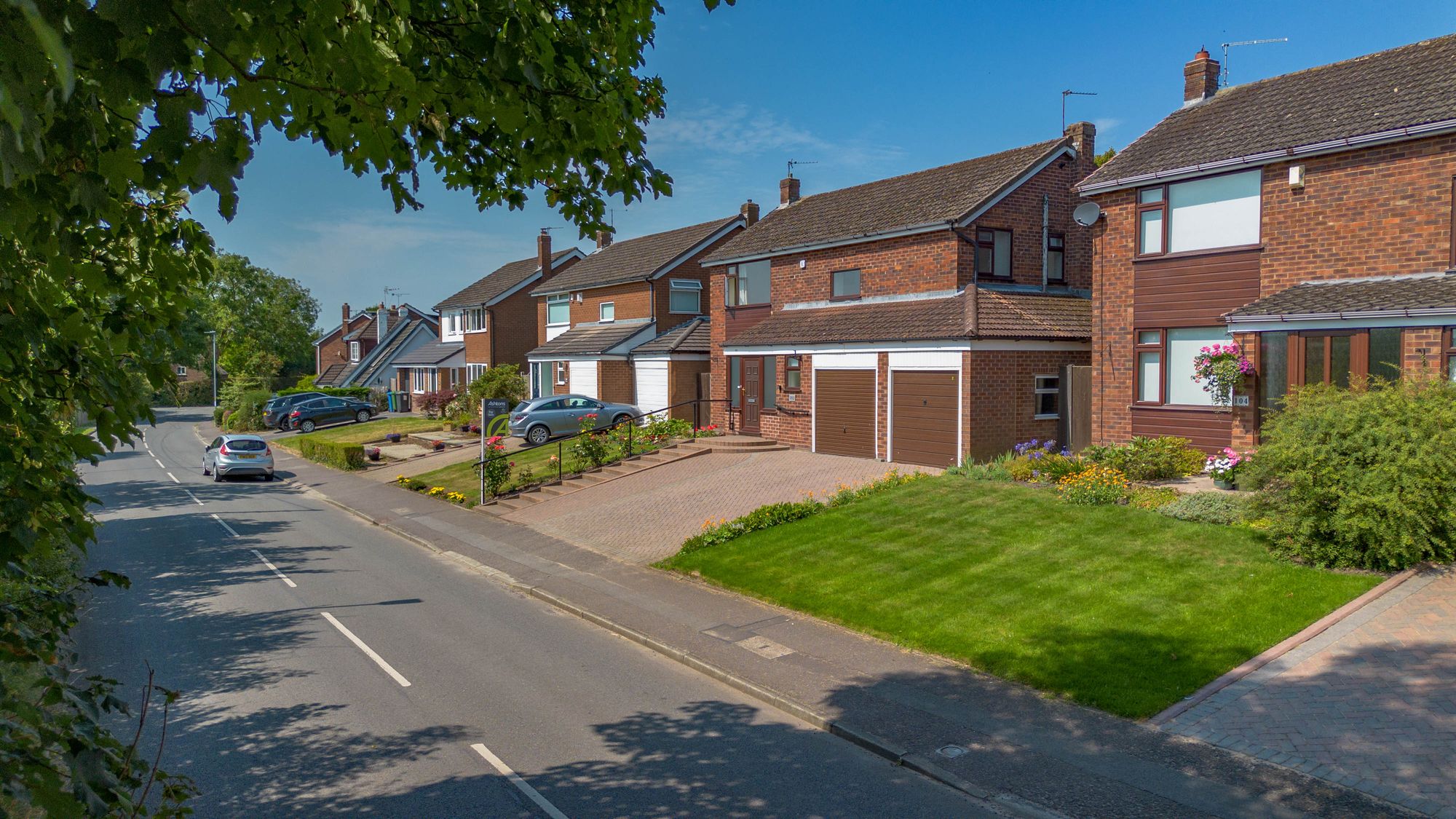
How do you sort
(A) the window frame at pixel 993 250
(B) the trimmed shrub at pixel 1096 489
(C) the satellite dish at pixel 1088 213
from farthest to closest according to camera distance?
(A) the window frame at pixel 993 250 → (C) the satellite dish at pixel 1088 213 → (B) the trimmed shrub at pixel 1096 489

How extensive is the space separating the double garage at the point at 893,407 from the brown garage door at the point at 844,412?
0.8 inches

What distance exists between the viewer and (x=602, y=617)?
518 inches

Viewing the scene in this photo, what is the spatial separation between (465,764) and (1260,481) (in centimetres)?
1089

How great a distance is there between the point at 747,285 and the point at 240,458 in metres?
18.6

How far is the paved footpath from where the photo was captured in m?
7.08

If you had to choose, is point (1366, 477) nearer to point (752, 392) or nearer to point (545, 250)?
point (752, 392)

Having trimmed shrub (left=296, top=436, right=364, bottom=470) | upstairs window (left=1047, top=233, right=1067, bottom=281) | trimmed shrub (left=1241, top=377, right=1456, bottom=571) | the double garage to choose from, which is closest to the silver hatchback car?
trimmed shrub (left=296, top=436, right=364, bottom=470)

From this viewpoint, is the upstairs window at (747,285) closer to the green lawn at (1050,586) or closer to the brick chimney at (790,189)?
the brick chimney at (790,189)

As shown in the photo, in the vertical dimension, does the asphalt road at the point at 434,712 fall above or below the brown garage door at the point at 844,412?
below

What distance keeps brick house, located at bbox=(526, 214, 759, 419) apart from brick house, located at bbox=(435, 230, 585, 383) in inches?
241

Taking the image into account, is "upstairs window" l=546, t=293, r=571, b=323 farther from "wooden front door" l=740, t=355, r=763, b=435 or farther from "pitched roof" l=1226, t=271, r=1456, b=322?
"pitched roof" l=1226, t=271, r=1456, b=322

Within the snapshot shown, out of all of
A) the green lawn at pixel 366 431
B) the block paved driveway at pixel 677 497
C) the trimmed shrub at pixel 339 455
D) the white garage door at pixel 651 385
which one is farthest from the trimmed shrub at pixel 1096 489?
the green lawn at pixel 366 431

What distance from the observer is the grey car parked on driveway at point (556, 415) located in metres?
33.5

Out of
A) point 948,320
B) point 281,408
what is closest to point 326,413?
point 281,408
